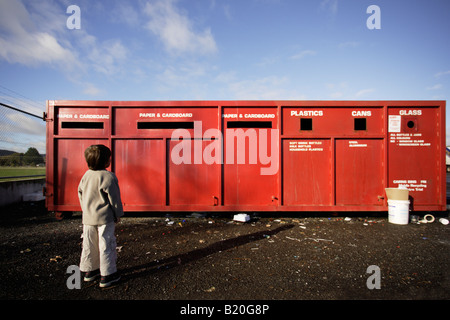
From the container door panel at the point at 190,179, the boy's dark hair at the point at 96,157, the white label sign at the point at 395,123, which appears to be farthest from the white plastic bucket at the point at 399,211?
the boy's dark hair at the point at 96,157

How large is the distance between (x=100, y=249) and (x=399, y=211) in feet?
16.1

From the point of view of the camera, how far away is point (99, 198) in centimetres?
182

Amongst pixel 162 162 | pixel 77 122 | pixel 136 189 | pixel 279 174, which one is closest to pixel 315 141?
pixel 279 174

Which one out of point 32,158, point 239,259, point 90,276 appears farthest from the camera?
point 32,158

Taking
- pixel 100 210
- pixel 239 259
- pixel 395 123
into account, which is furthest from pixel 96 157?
pixel 395 123

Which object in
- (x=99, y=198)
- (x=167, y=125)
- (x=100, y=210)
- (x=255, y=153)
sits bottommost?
(x=100, y=210)

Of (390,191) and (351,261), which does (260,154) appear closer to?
(351,261)

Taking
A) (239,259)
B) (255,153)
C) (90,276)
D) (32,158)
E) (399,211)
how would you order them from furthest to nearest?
(32,158) → (255,153) → (399,211) → (239,259) → (90,276)

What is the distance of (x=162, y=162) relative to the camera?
12.6 feet

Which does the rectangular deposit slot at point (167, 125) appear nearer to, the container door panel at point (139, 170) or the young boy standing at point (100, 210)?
the container door panel at point (139, 170)

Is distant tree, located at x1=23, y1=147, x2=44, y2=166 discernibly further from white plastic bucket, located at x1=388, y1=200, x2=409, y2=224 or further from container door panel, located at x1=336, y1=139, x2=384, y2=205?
white plastic bucket, located at x1=388, y1=200, x2=409, y2=224

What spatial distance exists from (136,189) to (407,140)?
557cm

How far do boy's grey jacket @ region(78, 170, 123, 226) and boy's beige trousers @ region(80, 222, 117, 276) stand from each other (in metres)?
0.10

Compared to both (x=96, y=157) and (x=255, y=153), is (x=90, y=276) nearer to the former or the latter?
(x=96, y=157)
